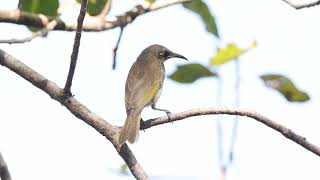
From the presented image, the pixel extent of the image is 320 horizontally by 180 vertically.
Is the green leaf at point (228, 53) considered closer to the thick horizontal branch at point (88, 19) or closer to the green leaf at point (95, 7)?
the thick horizontal branch at point (88, 19)

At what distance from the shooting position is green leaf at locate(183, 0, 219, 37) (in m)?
1.83

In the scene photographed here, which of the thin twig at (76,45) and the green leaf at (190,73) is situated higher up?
the thin twig at (76,45)

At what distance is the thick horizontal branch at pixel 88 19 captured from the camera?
8.90 feet

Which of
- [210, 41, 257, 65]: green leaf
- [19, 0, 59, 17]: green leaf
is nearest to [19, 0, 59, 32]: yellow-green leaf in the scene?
[19, 0, 59, 17]: green leaf

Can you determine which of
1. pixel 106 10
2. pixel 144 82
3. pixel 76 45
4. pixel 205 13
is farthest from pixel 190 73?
pixel 144 82

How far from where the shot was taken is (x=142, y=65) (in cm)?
580

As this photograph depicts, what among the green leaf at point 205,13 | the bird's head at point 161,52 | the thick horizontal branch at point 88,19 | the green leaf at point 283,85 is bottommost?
the green leaf at point 283,85

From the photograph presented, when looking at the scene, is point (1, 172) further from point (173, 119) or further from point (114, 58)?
point (173, 119)

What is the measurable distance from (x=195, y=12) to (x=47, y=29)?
76 cm

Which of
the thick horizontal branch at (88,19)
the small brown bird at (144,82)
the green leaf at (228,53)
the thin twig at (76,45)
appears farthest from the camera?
the small brown bird at (144,82)

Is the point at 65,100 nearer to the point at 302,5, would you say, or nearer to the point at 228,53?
the point at 302,5

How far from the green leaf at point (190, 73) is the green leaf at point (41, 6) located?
1.28 meters

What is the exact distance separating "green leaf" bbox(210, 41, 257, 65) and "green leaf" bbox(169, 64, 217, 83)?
0.13 metres

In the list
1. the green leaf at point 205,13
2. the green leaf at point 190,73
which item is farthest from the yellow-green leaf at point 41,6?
the green leaf at point 190,73
